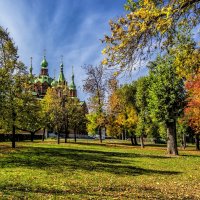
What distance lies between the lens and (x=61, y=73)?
117375 mm

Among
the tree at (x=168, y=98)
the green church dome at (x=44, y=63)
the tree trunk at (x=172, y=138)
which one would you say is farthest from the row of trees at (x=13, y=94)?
the green church dome at (x=44, y=63)

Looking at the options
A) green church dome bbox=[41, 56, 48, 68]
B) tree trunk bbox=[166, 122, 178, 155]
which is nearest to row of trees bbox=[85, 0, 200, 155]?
tree trunk bbox=[166, 122, 178, 155]

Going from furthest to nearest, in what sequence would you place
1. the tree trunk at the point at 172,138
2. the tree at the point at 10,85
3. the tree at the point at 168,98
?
1. the tree trunk at the point at 172,138
2. the tree at the point at 168,98
3. the tree at the point at 10,85

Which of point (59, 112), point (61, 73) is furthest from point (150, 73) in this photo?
point (61, 73)

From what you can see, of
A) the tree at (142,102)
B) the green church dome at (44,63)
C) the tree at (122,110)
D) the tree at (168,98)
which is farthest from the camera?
the green church dome at (44,63)

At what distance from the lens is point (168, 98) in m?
39.7

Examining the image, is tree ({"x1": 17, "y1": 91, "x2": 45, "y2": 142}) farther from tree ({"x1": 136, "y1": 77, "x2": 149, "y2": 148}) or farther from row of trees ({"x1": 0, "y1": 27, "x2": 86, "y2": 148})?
tree ({"x1": 136, "y1": 77, "x2": 149, "y2": 148})

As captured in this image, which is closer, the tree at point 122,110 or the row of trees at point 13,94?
the row of trees at point 13,94

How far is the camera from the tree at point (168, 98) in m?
39.3

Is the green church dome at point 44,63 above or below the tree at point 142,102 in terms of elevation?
above

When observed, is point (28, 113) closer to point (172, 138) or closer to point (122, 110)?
→ point (172, 138)

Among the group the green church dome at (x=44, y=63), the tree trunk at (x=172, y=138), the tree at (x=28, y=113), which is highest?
the green church dome at (x=44, y=63)

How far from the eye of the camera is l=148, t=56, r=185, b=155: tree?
3934 centimetres

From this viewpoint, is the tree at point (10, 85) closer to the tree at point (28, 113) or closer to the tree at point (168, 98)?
the tree at point (28, 113)
